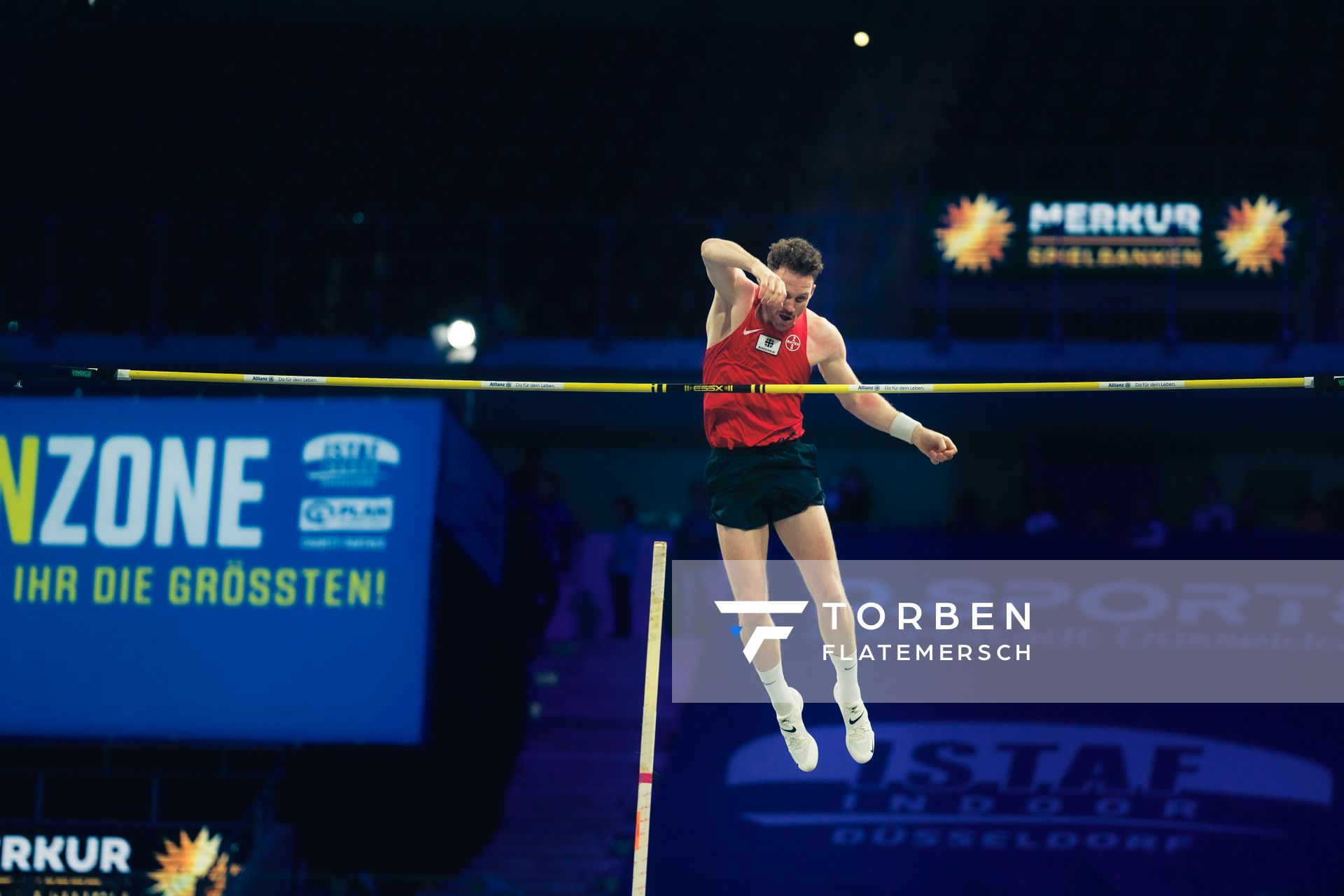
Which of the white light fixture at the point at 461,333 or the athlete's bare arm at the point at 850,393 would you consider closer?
the athlete's bare arm at the point at 850,393

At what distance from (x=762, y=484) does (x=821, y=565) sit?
483 mm

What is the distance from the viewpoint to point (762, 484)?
696 centimetres

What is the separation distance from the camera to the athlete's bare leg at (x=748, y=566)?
23.1 feet

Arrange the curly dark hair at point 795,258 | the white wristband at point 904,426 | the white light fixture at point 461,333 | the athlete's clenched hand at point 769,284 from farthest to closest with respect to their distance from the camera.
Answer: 1. the white light fixture at point 461,333
2. the white wristband at point 904,426
3. the curly dark hair at point 795,258
4. the athlete's clenched hand at point 769,284

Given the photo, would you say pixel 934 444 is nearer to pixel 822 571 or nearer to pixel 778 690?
pixel 822 571

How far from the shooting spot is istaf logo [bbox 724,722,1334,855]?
37.0 ft

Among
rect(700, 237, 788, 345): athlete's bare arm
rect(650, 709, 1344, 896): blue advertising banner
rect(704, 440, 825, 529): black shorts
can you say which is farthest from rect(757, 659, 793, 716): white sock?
rect(650, 709, 1344, 896): blue advertising banner

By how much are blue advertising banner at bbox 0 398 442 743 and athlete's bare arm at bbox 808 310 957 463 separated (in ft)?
14.9

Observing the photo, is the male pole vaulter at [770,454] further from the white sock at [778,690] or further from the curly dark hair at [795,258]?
the curly dark hair at [795,258]

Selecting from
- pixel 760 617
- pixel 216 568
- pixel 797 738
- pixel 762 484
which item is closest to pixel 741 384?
pixel 762 484

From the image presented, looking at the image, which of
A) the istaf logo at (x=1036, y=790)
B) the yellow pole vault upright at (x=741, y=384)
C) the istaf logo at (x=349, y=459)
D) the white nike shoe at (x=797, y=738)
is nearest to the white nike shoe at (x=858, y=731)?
the white nike shoe at (x=797, y=738)

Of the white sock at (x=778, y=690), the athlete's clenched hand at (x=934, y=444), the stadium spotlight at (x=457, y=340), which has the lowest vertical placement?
the white sock at (x=778, y=690)

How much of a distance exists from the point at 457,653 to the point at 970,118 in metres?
9.37

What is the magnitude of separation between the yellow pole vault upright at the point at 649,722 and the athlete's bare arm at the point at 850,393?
1.31m
